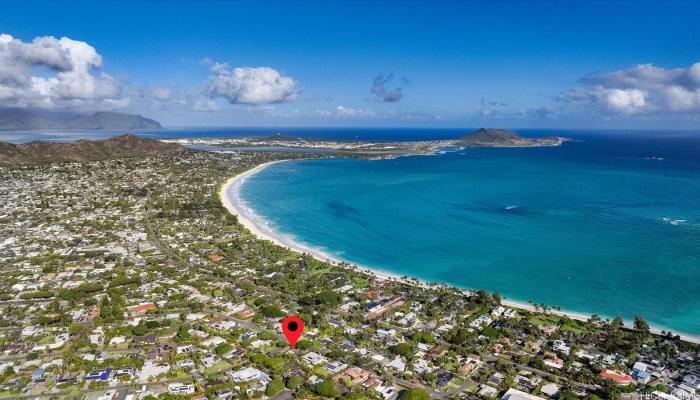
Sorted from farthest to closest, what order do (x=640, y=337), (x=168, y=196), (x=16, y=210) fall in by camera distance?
(x=168, y=196) < (x=16, y=210) < (x=640, y=337)

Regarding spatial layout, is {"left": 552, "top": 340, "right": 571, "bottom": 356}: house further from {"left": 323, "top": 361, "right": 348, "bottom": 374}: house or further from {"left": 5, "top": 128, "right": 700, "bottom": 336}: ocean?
{"left": 323, "top": 361, "right": 348, "bottom": 374}: house

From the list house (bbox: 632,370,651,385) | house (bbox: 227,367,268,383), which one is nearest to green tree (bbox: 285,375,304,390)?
house (bbox: 227,367,268,383)

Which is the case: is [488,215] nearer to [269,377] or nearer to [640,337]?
[640,337]

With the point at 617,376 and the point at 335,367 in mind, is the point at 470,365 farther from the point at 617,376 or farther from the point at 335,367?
the point at 617,376

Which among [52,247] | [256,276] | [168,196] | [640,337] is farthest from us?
[168,196]

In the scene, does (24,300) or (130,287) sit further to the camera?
(130,287)

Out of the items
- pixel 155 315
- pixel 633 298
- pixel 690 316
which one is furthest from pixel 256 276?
pixel 690 316

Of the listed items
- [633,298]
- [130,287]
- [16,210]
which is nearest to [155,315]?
[130,287]
